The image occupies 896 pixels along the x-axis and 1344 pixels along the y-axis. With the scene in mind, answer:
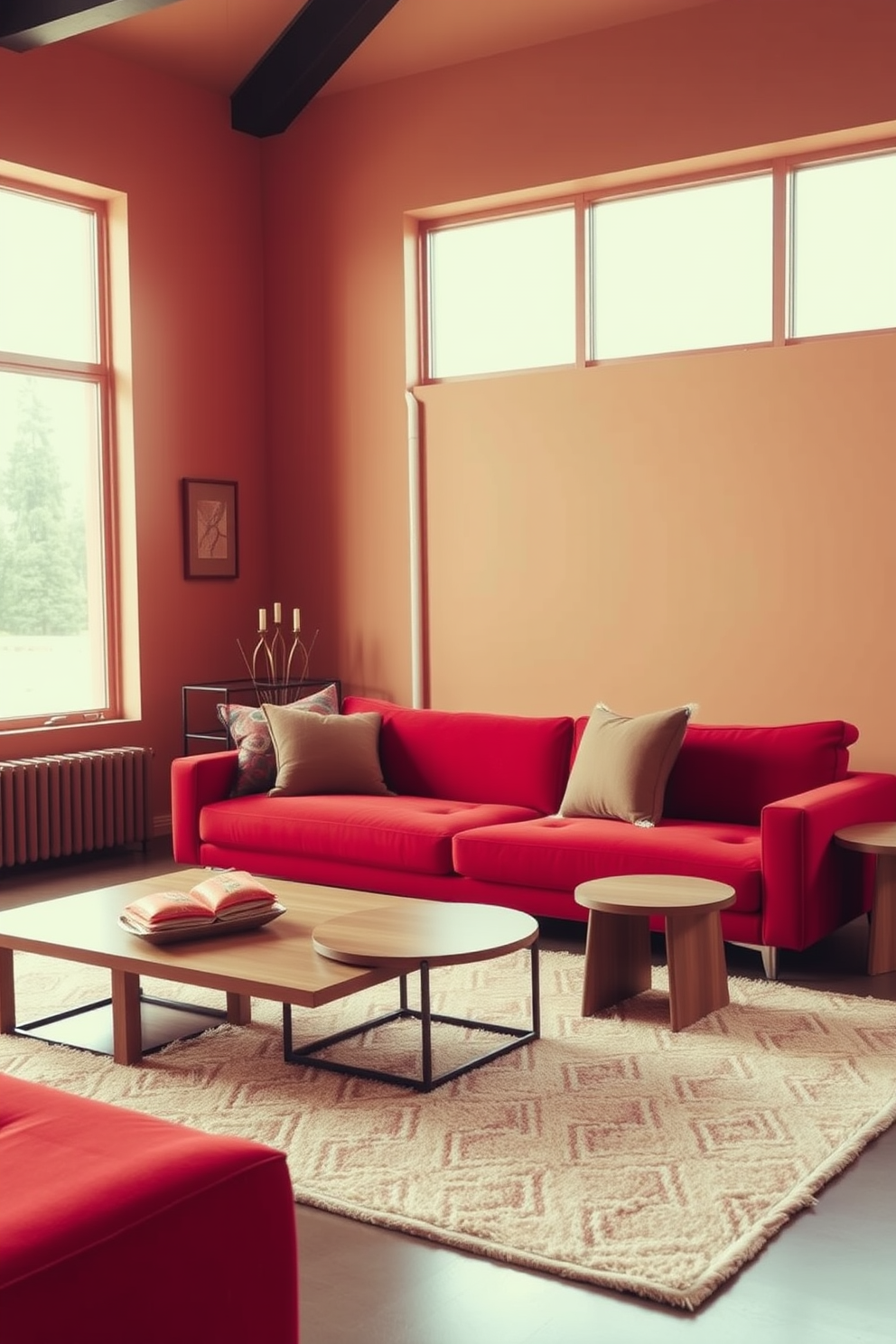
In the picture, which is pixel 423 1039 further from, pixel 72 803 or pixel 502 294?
pixel 502 294

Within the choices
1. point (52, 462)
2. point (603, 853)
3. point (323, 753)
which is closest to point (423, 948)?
point (603, 853)

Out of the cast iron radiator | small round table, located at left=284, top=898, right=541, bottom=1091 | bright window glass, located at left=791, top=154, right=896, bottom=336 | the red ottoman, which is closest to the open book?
small round table, located at left=284, top=898, right=541, bottom=1091

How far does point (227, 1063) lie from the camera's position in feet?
12.9

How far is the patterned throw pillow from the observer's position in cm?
619

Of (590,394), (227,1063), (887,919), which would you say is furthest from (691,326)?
(227,1063)

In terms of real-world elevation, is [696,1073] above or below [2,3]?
below

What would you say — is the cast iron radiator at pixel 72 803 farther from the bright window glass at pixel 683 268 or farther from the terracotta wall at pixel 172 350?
the bright window glass at pixel 683 268

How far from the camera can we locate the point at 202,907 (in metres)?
3.98

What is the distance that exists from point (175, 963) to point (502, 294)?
464cm

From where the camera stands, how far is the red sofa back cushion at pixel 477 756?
5.88m

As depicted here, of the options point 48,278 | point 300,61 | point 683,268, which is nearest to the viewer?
point 683,268

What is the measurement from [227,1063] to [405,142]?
5223 millimetres

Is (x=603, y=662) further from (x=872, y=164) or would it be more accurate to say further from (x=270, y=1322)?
(x=270, y=1322)

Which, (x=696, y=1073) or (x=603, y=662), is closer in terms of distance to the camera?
(x=696, y=1073)
